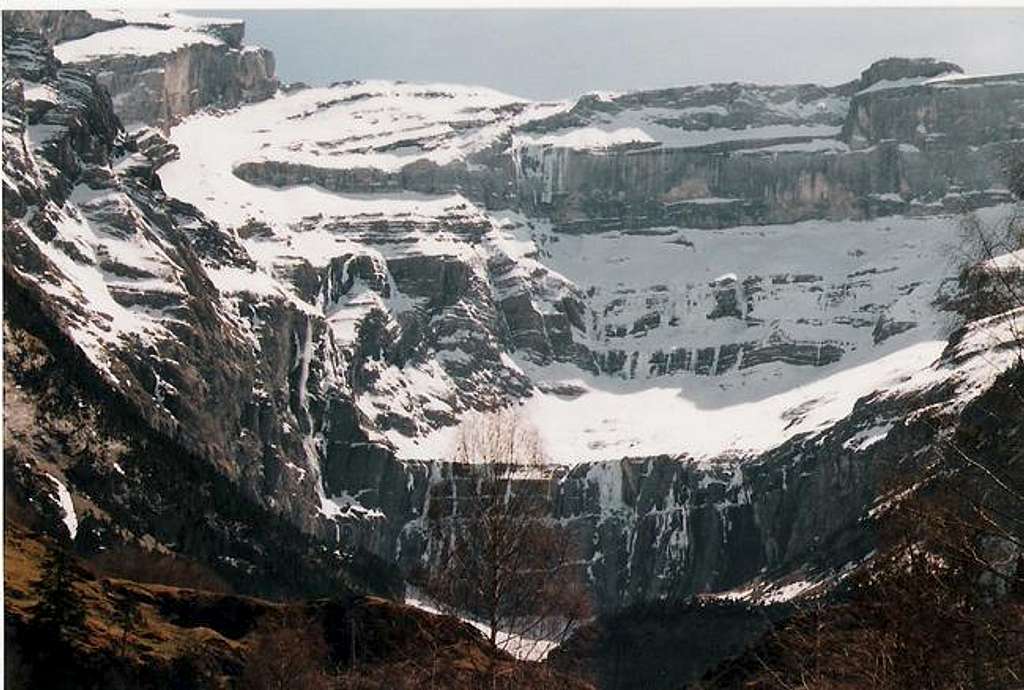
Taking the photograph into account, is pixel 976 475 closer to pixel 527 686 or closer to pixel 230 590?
pixel 527 686

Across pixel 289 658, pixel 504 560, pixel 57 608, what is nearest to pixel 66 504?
pixel 57 608

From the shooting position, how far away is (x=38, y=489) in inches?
7534

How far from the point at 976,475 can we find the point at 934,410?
414 cm

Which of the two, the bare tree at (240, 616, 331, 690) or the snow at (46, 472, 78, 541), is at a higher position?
the bare tree at (240, 616, 331, 690)

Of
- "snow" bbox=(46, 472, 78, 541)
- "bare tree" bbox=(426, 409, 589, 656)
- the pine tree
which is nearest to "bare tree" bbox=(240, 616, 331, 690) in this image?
the pine tree

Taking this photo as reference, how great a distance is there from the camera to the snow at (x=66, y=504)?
188500 mm

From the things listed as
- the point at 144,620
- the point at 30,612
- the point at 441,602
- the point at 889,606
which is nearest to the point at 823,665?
the point at 889,606

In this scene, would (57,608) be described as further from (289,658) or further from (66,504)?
(66,504)

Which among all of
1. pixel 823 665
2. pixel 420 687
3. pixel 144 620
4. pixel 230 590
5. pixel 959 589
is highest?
pixel 959 589

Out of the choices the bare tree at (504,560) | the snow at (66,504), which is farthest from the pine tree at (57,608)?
the bare tree at (504,560)

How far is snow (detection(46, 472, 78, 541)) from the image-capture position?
18850 cm

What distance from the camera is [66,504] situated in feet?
638

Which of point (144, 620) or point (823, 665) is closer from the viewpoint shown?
point (823, 665)

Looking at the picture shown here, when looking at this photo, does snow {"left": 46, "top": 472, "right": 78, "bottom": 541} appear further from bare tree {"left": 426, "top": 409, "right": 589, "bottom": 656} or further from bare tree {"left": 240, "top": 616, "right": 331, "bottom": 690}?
bare tree {"left": 426, "top": 409, "right": 589, "bottom": 656}
